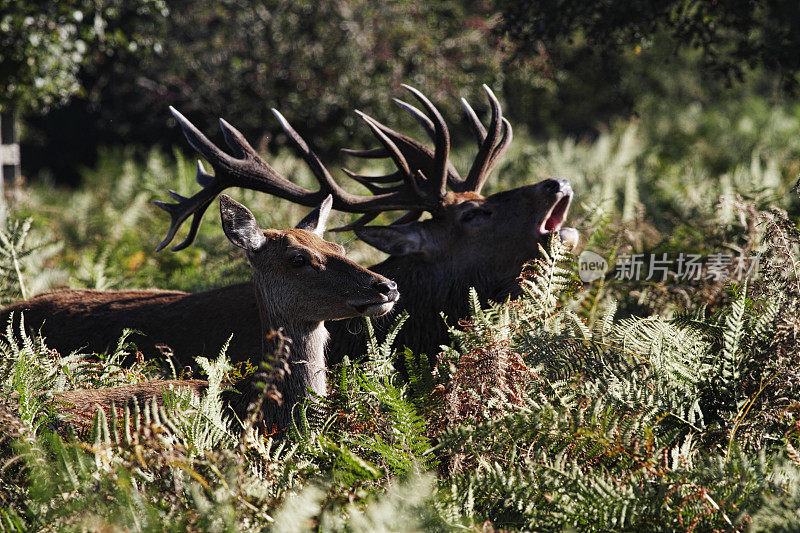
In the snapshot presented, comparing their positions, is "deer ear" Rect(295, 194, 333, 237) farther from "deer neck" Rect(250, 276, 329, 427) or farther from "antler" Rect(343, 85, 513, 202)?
"antler" Rect(343, 85, 513, 202)

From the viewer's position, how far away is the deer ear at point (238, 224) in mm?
3827

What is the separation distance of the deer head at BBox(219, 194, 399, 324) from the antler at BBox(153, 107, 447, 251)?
1.19 metres

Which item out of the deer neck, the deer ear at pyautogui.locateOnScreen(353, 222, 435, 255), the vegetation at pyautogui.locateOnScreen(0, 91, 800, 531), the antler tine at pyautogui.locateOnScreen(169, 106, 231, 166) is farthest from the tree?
the deer neck

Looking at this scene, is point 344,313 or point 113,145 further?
point 113,145

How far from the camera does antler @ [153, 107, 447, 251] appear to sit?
16.3 feet

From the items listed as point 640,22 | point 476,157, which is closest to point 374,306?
point 476,157

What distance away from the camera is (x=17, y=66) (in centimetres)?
753

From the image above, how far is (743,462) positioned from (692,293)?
3002 mm

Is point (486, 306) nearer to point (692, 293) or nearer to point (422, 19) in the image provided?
point (692, 293)

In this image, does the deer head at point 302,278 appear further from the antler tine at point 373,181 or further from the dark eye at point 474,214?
the antler tine at point 373,181

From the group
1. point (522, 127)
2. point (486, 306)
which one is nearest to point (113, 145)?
point (522, 127)

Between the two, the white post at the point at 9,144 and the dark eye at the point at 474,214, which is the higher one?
the dark eye at the point at 474,214

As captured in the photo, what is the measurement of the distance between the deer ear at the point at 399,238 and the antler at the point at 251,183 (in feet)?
1.01

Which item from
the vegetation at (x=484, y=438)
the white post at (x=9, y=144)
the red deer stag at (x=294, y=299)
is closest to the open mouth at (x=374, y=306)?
the red deer stag at (x=294, y=299)
